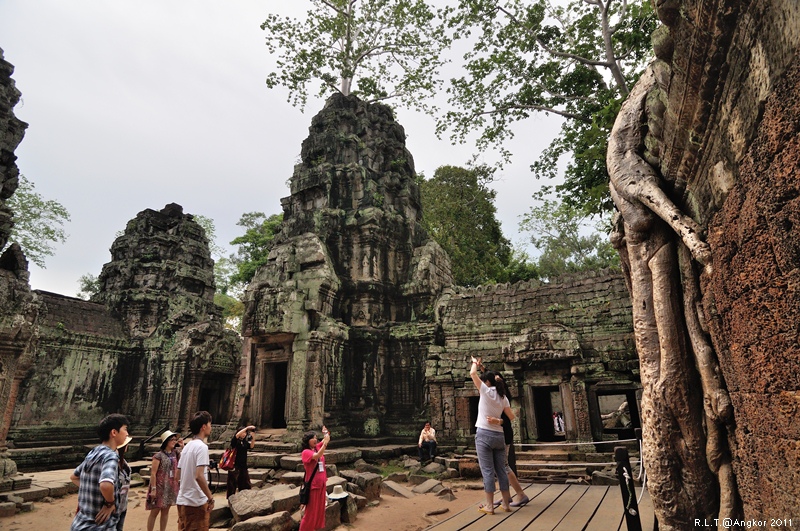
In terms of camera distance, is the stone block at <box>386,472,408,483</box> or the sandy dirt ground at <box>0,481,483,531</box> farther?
the stone block at <box>386,472,408,483</box>

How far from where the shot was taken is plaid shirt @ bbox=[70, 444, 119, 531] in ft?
9.75

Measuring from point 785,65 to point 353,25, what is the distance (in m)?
22.3

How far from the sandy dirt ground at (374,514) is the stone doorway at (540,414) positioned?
7.93 feet

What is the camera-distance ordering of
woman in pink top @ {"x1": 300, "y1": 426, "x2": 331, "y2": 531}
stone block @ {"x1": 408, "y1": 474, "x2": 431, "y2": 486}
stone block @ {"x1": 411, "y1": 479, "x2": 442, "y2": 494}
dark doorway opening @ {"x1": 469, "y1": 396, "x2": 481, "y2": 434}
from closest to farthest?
woman in pink top @ {"x1": 300, "y1": 426, "x2": 331, "y2": 531}
stone block @ {"x1": 411, "y1": 479, "x2": 442, "y2": 494}
stone block @ {"x1": 408, "y1": 474, "x2": 431, "y2": 486}
dark doorway opening @ {"x1": 469, "y1": 396, "x2": 481, "y2": 434}

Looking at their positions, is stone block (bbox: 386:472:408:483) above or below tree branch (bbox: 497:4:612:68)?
below

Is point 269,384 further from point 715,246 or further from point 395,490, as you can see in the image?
point 715,246

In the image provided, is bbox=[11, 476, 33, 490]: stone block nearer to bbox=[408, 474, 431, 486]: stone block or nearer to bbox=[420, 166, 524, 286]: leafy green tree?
bbox=[408, 474, 431, 486]: stone block

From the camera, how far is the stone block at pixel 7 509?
265 inches

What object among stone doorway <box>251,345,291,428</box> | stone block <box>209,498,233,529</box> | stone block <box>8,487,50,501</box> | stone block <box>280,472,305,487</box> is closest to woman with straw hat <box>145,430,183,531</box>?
stone block <box>209,498,233,529</box>

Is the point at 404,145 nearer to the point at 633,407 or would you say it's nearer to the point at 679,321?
the point at 633,407

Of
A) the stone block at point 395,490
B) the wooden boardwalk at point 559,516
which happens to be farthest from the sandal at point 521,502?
the stone block at point 395,490

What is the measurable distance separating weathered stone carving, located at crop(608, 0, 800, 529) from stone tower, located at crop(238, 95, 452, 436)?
368 inches

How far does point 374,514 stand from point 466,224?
18.8 m

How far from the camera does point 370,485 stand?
24.0ft
